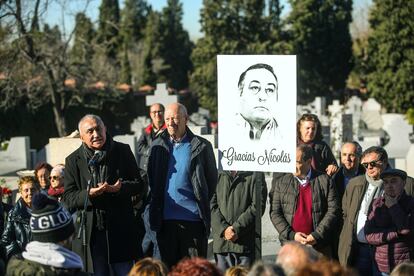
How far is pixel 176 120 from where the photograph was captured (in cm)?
657

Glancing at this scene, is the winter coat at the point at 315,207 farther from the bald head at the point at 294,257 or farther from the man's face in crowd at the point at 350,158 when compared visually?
the bald head at the point at 294,257

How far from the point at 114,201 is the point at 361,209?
7.63ft

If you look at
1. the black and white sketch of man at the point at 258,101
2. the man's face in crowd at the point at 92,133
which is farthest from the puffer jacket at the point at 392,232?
the man's face in crowd at the point at 92,133

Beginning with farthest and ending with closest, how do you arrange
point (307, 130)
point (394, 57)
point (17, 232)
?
point (394, 57)
point (307, 130)
point (17, 232)

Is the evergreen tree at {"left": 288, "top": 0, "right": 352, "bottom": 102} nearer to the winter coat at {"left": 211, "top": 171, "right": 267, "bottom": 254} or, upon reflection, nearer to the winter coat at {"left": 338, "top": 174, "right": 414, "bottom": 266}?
the winter coat at {"left": 211, "top": 171, "right": 267, "bottom": 254}

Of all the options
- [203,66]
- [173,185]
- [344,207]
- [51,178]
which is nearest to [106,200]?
[173,185]

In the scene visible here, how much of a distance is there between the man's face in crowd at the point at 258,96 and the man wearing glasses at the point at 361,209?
3.85 feet

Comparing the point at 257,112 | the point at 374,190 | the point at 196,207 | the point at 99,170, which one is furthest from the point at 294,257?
the point at 374,190

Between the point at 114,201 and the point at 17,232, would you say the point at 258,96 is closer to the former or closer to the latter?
the point at 114,201

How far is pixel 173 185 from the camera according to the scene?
657 cm

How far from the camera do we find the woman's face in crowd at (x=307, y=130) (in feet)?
25.6

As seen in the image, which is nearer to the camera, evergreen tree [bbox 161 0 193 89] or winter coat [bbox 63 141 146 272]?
winter coat [bbox 63 141 146 272]

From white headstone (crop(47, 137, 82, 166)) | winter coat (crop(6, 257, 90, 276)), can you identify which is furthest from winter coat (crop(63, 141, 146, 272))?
white headstone (crop(47, 137, 82, 166))

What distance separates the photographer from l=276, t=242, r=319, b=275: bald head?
4.18 m
